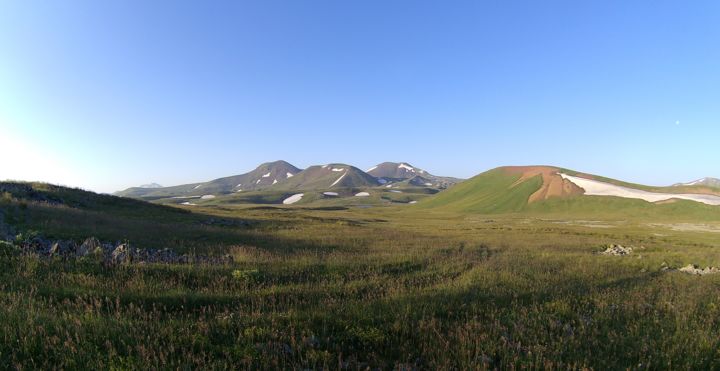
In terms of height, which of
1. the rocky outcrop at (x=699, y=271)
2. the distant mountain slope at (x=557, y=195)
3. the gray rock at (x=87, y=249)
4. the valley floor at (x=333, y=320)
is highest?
the distant mountain slope at (x=557, y=195)

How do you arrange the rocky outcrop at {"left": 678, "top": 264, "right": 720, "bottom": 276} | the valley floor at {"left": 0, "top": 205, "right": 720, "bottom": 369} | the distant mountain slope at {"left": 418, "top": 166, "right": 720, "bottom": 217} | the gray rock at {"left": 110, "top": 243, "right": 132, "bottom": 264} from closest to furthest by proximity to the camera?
1. the valley floor at {"left": 0, "top": 205, "right": 720, "bottom": 369}
2. the gray rock at {"left": 110, "top": 243, "right": 132, "bottom": 264}
3. the rocky outcrop at {"left": 678, "top": 264, "right": 720, "bottom": 276}
4. the distant mountain slope at {"left": 418, "top": 166, "right": 720, "bottom": 217}

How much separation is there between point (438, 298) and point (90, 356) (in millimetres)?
7803

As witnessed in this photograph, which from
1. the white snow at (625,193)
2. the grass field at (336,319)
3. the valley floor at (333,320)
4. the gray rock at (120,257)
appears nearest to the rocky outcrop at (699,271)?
the grass field at (336,319)

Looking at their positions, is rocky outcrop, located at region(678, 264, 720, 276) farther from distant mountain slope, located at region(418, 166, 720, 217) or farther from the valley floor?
distant mountain slope, located at region(418, 166, 720, 217)

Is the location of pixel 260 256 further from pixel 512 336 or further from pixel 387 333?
pixel 512 336

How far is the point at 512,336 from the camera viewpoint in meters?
7.19

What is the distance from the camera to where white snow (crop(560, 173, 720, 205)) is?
101 metres

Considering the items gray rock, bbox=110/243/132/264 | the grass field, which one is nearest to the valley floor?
the grass field

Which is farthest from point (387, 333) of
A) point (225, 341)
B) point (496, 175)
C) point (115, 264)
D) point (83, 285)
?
point (496, 175)

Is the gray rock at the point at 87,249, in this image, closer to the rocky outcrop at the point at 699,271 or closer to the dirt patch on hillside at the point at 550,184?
the rocky outcrop at the point at 699,271

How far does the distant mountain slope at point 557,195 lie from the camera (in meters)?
103

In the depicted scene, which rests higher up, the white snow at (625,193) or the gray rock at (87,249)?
the white snow at (625,193)

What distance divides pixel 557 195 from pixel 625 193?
1977cm

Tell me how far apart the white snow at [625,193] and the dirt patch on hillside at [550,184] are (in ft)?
9.64
